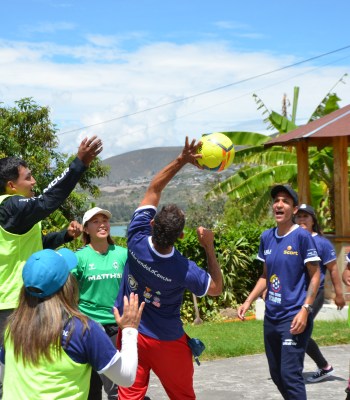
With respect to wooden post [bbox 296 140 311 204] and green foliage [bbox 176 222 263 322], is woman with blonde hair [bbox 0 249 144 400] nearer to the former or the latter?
green foliage [bbox 176 222 263 322]

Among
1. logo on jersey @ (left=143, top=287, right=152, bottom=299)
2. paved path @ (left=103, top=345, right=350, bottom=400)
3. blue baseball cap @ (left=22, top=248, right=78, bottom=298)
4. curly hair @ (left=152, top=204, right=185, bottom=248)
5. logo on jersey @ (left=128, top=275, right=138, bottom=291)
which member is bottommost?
paved path @ (left=103, top=345, right=350, bottom=400)

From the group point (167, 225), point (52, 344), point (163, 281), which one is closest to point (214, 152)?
point (167, 225)

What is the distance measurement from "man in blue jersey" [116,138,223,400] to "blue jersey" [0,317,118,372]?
1600 millimetres

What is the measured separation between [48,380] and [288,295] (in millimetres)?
3161

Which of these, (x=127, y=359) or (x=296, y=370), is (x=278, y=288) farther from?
(x=127, y=359)

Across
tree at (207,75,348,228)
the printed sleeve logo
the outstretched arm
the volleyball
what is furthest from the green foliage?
the outstretched arm

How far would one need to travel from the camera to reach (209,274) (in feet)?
16.4

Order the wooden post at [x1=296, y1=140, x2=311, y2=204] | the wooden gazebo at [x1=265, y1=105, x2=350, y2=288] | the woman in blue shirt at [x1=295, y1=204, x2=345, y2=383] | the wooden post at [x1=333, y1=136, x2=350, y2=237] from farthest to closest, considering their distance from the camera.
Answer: the wooden post at [x1=296, y1=140, x2=311, y2=204] < the wooden post at [x1=333, y1=136, x2=350, y2=237] < the wooden gazebo at [x1=265, y1=105, x2=350, y2=288] < the woman in blue shirt at [x1=295, y1=204, x2=345, y2=383]

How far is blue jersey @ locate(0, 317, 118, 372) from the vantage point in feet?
10.8

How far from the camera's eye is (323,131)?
13.0 metres

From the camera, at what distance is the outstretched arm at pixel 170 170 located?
4.86 meters

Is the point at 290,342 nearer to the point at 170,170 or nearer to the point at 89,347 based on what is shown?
the point at 170,170

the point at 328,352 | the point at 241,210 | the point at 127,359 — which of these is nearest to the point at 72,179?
the point at 127,359

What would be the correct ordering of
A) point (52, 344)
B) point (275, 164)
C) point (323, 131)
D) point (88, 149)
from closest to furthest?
point (52, 344) → point (88, 149) → point (323, 131) → point (275, 164)
